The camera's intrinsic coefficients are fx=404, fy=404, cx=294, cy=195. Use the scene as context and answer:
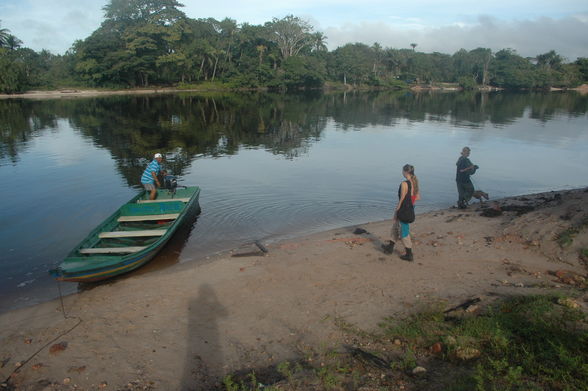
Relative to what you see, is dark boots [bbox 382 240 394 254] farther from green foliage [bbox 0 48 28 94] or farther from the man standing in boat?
green foliage [bbox 0 48 28 94]

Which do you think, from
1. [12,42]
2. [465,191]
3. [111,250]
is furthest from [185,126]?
[12,42]

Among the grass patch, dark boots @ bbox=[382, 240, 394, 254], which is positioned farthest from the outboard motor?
the grass patch

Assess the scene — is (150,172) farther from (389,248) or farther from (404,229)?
(404,229)

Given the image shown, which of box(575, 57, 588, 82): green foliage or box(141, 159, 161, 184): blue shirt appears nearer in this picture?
box(141, 159, 161, 184): blue shirt

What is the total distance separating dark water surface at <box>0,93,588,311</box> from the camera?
12.1 m

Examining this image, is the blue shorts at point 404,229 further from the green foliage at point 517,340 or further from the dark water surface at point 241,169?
the dark water surface at point 241,169

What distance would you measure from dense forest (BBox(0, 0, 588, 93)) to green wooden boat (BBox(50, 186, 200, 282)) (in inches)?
2495

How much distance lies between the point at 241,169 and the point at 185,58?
6094 cm

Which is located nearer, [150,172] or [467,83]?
[150,172]

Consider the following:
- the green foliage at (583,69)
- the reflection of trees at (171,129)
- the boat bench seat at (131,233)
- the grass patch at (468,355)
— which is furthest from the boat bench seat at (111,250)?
the green foliage at (583,69)

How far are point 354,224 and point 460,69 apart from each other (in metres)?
132

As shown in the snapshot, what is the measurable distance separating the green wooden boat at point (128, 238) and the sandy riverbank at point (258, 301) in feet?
1.84

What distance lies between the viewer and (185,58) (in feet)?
241

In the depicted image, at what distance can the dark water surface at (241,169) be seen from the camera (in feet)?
39.7
